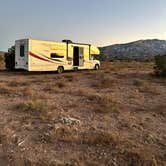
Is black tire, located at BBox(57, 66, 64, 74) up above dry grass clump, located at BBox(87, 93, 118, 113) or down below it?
above

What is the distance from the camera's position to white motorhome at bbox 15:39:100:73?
20.7m

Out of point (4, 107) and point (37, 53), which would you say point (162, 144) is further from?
point (37, 53)

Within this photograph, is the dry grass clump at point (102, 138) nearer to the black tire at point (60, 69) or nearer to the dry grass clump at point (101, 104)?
the dry grass clump at point (101, 104)

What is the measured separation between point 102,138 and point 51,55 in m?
16.1

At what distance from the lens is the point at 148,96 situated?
39.5ft

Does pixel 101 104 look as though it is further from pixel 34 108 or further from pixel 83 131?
pixel 83 131

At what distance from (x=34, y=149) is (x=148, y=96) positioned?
718cm

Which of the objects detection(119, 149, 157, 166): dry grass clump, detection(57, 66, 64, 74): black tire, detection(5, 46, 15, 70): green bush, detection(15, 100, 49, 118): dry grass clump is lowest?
detection(119, 149, 157, 166): dry grass clump

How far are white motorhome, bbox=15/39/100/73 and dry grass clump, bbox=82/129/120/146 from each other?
14659 millimetres

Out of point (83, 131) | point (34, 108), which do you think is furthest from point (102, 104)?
point (83, 131)

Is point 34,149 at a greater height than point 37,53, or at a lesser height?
lesser

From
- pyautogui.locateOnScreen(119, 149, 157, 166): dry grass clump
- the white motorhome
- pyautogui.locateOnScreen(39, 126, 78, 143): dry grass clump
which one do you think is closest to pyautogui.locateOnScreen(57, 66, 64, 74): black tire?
the white motorhome

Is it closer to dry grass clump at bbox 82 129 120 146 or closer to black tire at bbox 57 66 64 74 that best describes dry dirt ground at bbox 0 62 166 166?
dry grass clump at bbox 82 129 120 146

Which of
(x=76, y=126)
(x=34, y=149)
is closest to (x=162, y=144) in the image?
(x=76, y=126)
